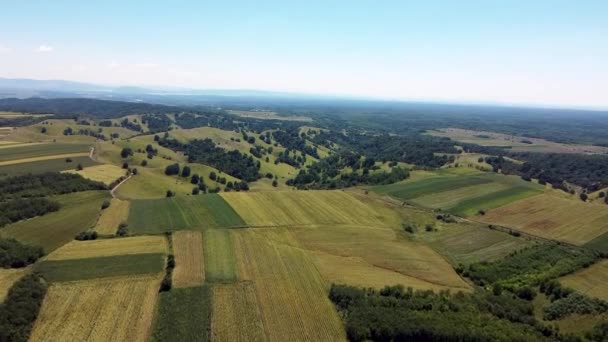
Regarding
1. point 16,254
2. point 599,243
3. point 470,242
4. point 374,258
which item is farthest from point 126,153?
point 599,243

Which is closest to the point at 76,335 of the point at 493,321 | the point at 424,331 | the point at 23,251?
the point at 23,251

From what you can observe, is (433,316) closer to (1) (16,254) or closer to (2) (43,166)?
(1) (16,254)

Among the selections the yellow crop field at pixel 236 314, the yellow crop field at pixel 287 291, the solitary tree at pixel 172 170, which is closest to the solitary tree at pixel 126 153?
the solitary tree at pixel 172 170

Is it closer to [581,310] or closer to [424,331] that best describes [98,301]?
[424,331]

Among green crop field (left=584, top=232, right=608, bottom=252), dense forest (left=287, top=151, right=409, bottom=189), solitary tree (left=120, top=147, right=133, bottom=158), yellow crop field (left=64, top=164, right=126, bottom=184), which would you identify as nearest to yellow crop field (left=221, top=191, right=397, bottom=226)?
dense forest (left=287, top=151, right=409, bottom=189)

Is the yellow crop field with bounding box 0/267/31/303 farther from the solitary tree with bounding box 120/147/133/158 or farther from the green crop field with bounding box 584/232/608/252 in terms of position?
the green crop field with bounding box 584/232/608/252
